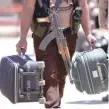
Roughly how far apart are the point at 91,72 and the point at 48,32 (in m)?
0.51

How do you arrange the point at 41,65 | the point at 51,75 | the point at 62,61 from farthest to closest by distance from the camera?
the point at 62,61 → the point at 51,75 → the point at 41,65

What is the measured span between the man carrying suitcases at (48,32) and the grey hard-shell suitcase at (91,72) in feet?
0.43

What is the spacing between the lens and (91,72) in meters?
6.18

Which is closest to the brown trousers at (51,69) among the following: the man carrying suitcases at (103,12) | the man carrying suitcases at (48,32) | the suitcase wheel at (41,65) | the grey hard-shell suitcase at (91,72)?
the man carrying suitcases at (48,32)

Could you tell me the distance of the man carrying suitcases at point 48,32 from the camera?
5965mm

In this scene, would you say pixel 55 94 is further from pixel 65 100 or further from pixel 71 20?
pixel 65 100

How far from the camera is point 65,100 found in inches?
328

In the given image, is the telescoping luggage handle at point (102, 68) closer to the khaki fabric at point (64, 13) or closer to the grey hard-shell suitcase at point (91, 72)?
the grey hard-shell suitcase at point (91, 72)

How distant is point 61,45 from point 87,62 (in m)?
0.32

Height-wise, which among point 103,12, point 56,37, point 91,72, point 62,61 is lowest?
point 91,72

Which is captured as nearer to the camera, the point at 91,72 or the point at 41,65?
the point at 41,65

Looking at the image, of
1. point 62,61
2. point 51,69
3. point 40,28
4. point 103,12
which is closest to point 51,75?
point 51,69

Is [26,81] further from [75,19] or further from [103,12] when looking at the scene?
[103,12]

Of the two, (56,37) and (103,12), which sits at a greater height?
(103,12)
